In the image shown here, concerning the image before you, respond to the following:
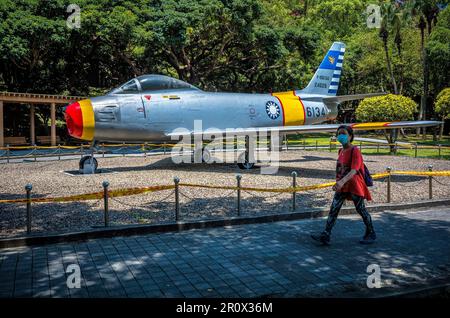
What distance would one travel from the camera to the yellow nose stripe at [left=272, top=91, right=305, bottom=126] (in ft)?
66.7

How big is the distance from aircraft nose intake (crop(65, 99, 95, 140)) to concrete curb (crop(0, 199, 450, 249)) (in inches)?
290

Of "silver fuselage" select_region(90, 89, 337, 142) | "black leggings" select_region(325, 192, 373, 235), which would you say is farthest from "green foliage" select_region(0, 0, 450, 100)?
"black leggings" select_region(325, 192, 373, 235)

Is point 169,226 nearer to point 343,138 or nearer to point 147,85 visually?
point 343,138

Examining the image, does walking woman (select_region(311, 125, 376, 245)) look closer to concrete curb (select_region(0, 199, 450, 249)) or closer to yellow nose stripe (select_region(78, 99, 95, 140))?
concrete curb (select_region(0, 199, 450, 249))

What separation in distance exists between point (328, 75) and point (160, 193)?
15021mm

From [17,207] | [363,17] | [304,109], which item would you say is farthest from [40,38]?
[363,17]

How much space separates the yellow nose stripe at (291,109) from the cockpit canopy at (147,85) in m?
5.81

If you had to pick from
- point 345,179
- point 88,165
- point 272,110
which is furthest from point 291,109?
point 345,179

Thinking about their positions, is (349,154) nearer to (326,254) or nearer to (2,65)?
(326,254)

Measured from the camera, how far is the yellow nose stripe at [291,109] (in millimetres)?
20344

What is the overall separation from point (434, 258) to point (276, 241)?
2.68 metres

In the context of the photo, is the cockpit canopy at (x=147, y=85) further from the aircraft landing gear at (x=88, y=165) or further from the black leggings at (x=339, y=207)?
the black leggings at (x=339, y=207)

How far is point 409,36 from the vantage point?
1868 inches

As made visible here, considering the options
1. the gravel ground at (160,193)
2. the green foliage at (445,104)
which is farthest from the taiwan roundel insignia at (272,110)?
the green foliage at (445,104)
